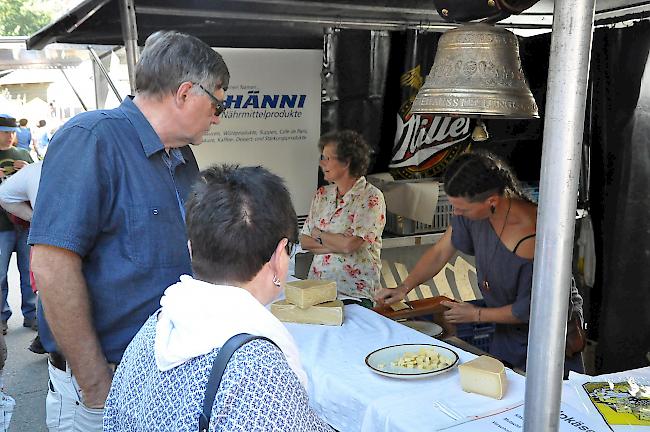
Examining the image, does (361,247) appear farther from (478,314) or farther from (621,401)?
(621,401)

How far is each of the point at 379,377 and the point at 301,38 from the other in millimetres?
3052

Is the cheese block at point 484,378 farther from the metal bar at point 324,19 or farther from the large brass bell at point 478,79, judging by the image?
the metal bar at point 324,19

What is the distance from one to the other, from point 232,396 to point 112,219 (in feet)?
2.91

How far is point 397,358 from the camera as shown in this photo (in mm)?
2254

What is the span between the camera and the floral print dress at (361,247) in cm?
373

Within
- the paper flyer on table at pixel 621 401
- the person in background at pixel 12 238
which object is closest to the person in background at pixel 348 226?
the paper flyer on table at pixel 621 401

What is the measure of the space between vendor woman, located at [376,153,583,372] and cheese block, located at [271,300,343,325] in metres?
0.60

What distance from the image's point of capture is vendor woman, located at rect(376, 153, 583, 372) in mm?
2801

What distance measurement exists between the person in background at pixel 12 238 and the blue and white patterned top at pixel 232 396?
4450 millimetres

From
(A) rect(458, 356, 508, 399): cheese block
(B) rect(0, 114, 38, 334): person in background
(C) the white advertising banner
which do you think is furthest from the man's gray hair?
(B) rect(0, 114, 38, 334): person in background

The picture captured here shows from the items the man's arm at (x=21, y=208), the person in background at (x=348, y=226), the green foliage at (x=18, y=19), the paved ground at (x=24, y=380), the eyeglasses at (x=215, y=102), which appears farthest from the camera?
the green foliage at (x=18, y=19)

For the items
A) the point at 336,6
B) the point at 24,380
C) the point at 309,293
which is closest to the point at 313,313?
the point at 309,293

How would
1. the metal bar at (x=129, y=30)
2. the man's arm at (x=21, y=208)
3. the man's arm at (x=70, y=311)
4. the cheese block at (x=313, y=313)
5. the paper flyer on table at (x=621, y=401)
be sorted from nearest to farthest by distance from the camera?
the man's arm at (x=70, y=311), the paper flyer on table at (x=621, y=401), the cheese block at (x=313, y=313), the metal bar at (x=129, y=30), the man's arm at (x=21, y=208)

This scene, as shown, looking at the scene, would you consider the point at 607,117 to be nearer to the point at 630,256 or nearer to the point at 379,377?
the point at 630,256
